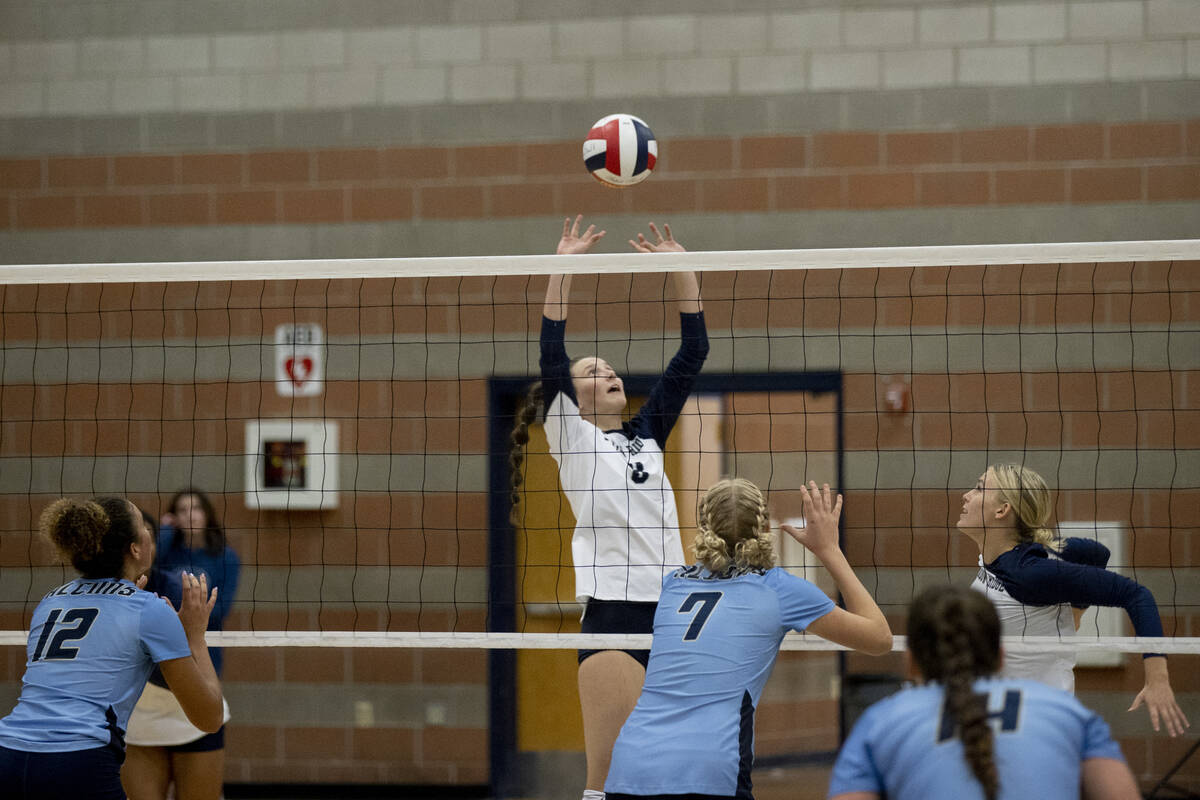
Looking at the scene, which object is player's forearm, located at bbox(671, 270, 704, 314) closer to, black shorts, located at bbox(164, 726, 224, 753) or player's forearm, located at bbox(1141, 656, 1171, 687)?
player's forearm, located at bbox(1141, 656, 1171, 687)

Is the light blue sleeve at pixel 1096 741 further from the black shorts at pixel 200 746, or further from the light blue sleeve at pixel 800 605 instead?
the black shorts at pixel 200 746

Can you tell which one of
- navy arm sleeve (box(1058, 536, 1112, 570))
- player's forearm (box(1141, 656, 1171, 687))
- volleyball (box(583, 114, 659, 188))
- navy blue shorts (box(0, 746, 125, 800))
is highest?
volleyball (box(583, 114, 659, 188))

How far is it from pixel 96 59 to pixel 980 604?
6245mm

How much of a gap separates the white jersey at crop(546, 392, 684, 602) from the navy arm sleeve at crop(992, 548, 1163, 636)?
107cm

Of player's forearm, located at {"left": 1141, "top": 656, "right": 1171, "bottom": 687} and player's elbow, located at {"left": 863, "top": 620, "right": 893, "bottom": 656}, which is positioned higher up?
player's elbow, located at {"left": 863, "top": 620, "right": 893, "bottom": 656}

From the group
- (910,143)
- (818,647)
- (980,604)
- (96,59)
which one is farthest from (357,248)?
(980,604)

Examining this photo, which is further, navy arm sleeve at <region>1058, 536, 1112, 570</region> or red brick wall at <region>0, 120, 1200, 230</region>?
red brick wall at <region>0, 120, 1200, 230</region>

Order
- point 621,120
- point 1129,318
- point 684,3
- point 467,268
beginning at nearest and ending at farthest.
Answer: point 467,268 < point 621,120 < point 1129,318 < point 684,3

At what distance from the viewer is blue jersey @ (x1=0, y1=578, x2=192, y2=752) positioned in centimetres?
298

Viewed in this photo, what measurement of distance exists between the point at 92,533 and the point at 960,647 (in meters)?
2.31

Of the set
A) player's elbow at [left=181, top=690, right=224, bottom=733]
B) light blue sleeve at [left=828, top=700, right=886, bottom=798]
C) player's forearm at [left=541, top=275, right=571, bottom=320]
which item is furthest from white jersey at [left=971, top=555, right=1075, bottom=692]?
player's elbow at [left=181, top=690, right=224, bottom=733]

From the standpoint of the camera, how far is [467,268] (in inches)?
156

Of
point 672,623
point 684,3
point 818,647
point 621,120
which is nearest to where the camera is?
point 672,623

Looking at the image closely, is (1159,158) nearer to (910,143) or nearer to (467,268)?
(910,143)
